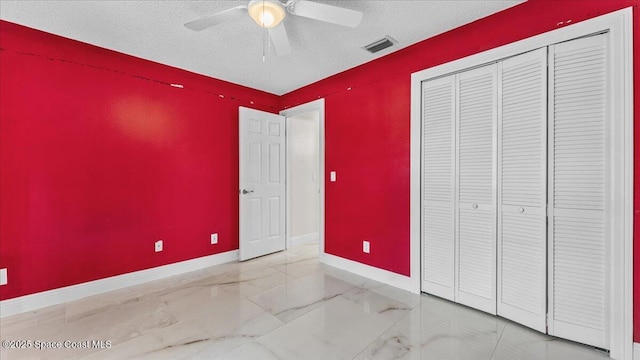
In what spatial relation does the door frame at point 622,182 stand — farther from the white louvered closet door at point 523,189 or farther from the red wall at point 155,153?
the white louvered closet door at point 523,189

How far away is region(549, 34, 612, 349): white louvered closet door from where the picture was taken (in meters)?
1.72

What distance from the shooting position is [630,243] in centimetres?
162

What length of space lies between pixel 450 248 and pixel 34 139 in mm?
3758

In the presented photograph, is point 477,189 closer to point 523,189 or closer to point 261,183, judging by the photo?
point 523,189

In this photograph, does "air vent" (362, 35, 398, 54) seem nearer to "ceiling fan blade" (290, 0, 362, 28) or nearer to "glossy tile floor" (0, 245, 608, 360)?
"ceiling fan blade" (290, 0, 362, 28)

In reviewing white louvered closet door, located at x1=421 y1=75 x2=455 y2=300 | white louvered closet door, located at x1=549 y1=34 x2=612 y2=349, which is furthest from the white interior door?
white louvered closet door, located at x1=549 y1=34 x2=612 y2=349

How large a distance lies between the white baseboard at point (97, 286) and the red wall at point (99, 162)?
66 mm

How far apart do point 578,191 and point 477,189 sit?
2.02 feet

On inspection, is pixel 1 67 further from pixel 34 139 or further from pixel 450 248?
pixel 450 248

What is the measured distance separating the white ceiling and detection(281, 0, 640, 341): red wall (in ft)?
0.45

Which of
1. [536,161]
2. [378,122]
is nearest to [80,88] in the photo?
[378,122]

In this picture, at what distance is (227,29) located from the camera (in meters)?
2.31

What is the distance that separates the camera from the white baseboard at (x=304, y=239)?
14.1ft

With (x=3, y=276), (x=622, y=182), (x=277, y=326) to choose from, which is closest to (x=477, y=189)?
(x=622, y=182)
